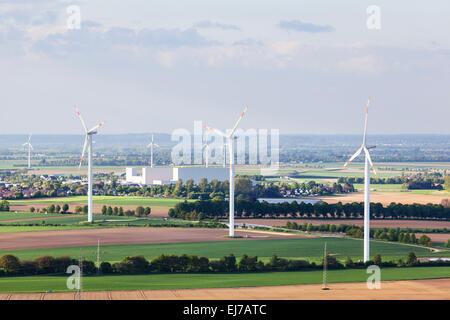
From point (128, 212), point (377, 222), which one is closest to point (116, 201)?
point (128, 212)

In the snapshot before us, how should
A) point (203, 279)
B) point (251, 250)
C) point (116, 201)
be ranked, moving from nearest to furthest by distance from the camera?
point (203, 279), point (251, 250), point (116, 201)

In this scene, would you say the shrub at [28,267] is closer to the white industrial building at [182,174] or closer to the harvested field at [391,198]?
the harvested field at [391,198]

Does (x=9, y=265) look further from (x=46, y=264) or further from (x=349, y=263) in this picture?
(x=349, y=263)

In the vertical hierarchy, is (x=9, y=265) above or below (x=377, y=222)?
below

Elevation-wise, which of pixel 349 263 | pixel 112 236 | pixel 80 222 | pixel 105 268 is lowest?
pixel 349 263

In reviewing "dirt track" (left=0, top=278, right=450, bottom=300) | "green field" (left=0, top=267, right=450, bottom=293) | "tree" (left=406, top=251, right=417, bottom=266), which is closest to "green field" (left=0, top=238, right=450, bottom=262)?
"tree" (left=406, top=251, right=417, bottom=266)

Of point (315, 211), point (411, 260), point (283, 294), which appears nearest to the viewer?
point (283, 294)
